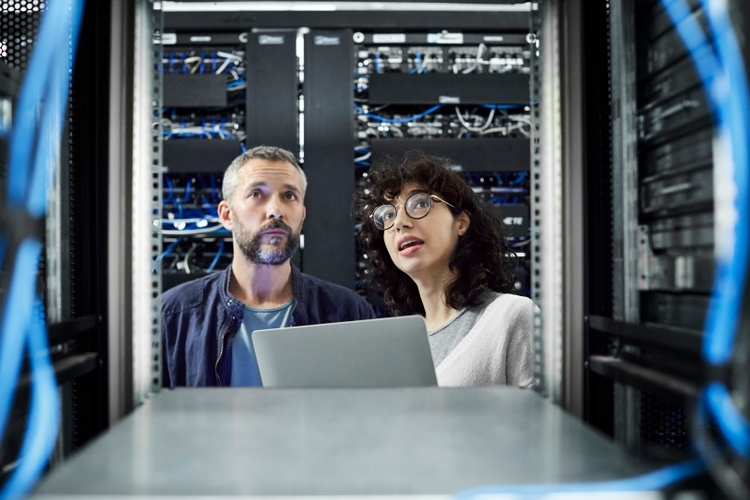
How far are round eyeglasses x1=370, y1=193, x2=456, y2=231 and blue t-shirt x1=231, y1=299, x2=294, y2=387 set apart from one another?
0.53 m

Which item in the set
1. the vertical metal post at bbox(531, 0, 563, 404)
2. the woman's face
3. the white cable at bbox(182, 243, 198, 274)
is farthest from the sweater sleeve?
the white cable at bbox(182, 243, 198, 274)

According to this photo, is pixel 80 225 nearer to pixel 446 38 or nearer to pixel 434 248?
pixel 434 248

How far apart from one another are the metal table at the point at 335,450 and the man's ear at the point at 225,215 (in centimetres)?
169

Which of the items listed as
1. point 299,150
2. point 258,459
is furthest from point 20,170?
point 299,150

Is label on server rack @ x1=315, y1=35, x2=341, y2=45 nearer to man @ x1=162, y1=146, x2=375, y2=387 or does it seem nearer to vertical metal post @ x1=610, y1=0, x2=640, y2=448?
man @ x1=162, y1=146, x2=375, y2=387

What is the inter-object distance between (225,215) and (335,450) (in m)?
1.94

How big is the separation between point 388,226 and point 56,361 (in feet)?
5.07

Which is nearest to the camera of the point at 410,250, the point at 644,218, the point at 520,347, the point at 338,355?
the point at 644,218

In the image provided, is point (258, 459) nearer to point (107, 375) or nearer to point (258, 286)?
point (107, 375)

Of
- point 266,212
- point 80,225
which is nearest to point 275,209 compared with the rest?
point 266,212

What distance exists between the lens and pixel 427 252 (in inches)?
80.3

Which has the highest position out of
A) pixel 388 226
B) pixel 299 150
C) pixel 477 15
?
pixel 477 15

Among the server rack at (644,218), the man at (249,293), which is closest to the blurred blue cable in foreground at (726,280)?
the server rack at (644,218)

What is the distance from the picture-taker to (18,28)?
71 centimetres
